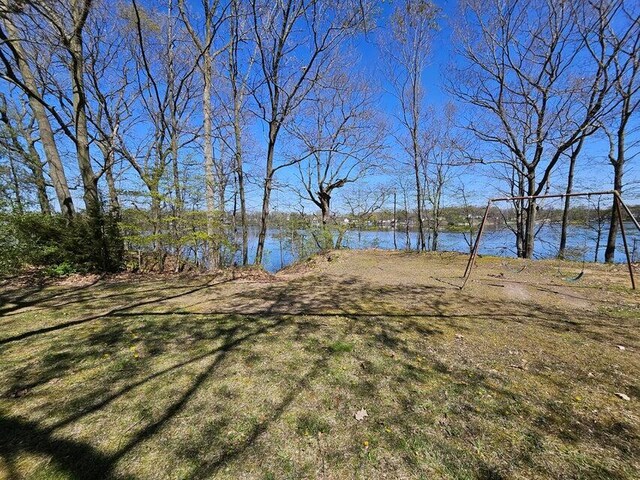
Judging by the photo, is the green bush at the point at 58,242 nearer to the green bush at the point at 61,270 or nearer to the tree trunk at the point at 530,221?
the green bush at the point at 61,270

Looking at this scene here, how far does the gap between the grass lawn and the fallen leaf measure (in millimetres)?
31

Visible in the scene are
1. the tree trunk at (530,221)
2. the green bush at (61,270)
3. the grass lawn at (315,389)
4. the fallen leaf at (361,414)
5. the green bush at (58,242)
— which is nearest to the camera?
the grass lawn at (315,389)

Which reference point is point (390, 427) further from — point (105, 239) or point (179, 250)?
point (105, 239)

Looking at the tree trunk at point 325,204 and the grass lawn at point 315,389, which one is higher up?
the tree trunk at point 325,204

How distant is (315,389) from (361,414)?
45 cm

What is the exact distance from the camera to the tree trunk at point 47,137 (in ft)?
21.0

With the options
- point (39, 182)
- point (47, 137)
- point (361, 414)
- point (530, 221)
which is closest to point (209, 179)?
point (47, 137)

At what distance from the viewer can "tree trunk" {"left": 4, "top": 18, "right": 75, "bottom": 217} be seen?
252 inches

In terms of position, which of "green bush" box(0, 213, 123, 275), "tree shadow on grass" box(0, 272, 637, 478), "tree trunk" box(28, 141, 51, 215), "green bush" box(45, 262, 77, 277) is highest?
"tree trunk" box(28, 141, 51, 215)

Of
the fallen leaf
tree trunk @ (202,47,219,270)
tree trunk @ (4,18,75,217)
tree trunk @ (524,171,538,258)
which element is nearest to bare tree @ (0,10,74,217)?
tree trunk @ (4,18,75,217)

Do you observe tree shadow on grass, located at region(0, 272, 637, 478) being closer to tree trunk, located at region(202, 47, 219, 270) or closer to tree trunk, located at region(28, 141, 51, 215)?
tree trunk, located at region(202, 47, 219, 270)

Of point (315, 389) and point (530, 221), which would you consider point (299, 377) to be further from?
point (530, 221)

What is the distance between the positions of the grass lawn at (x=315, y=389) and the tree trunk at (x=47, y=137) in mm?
3086

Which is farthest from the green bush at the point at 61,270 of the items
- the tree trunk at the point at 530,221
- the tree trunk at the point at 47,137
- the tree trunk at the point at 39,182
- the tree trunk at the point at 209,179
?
the tree trunk at the point at 530,221
